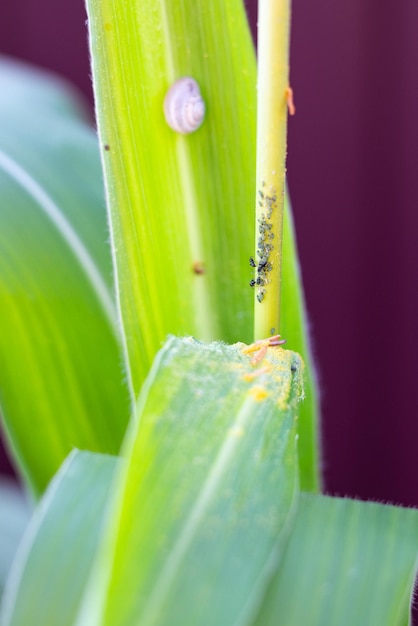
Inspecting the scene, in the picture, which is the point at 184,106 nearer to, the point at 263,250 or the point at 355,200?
the point at 263,250

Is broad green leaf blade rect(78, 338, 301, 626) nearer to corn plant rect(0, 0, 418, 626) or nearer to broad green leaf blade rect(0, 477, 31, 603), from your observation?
corn plant rect(0, 0, 418, 626)

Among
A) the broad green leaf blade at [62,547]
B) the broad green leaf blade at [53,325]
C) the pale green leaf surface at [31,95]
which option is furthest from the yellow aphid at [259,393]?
the pale green leaf surface at [31,95]

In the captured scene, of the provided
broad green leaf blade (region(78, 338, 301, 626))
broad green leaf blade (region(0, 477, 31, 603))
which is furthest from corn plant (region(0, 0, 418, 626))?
broad green leaf blade (region(0, 477, 31, 603))

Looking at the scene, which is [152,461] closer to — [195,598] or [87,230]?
[195,598]

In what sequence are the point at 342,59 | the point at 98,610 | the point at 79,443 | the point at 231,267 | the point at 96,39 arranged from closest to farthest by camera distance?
the point at 98,610 → the point at 96,39 → the point at 231,267 → the point at 79,443 → the point at 342,59

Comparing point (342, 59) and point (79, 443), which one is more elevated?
point (342, 59)

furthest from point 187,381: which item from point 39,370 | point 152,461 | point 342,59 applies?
point 342,59

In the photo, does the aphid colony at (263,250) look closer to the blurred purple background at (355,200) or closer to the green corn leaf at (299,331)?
the green corn leaf at (299,331)
